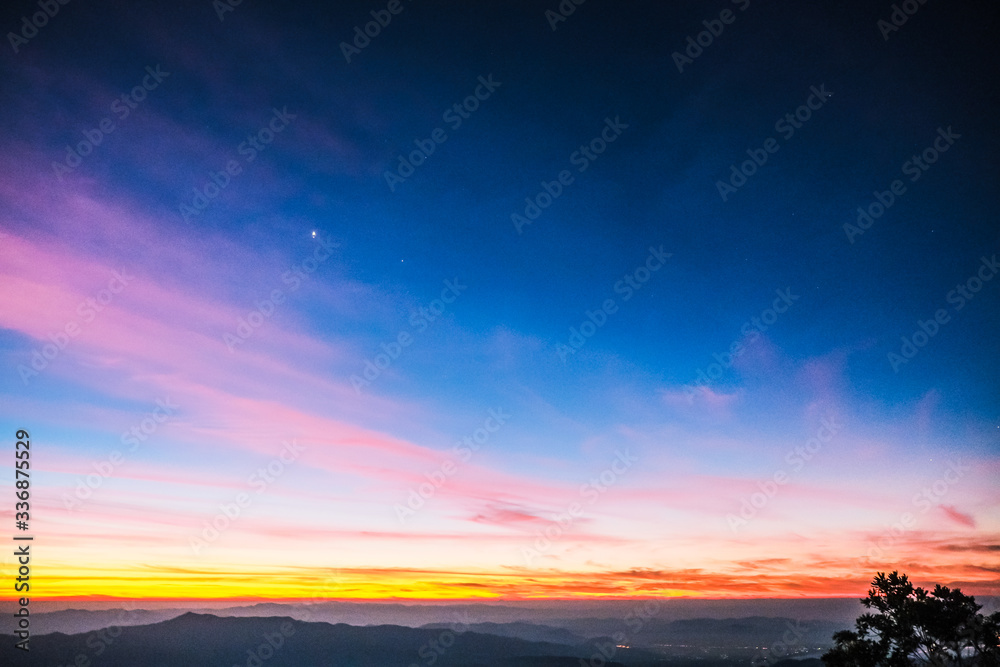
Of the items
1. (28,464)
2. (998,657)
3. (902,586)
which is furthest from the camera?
(28,464)

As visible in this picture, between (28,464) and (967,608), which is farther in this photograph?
(28,464)

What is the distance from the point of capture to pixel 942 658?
16219 millimetres

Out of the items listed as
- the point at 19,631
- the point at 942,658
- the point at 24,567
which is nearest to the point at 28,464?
the point at 24,567

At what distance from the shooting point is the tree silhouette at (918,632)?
15.7 m

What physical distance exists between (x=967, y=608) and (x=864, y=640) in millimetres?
3248

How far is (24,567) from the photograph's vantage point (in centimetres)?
2134

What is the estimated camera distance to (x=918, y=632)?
54.8 feet

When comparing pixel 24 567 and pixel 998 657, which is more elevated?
pixel 24 567

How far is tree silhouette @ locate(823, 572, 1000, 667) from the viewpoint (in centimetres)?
1573

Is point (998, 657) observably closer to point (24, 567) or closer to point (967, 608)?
point (967, 608)

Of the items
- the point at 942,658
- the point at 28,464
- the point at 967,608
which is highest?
the point at 28,464

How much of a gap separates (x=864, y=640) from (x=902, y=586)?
2.44 meters

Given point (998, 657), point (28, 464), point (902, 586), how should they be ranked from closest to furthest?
point (998, 657) → point (902, 586) → point (28, 464)

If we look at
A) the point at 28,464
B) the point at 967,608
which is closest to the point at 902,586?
the point at 967,608
